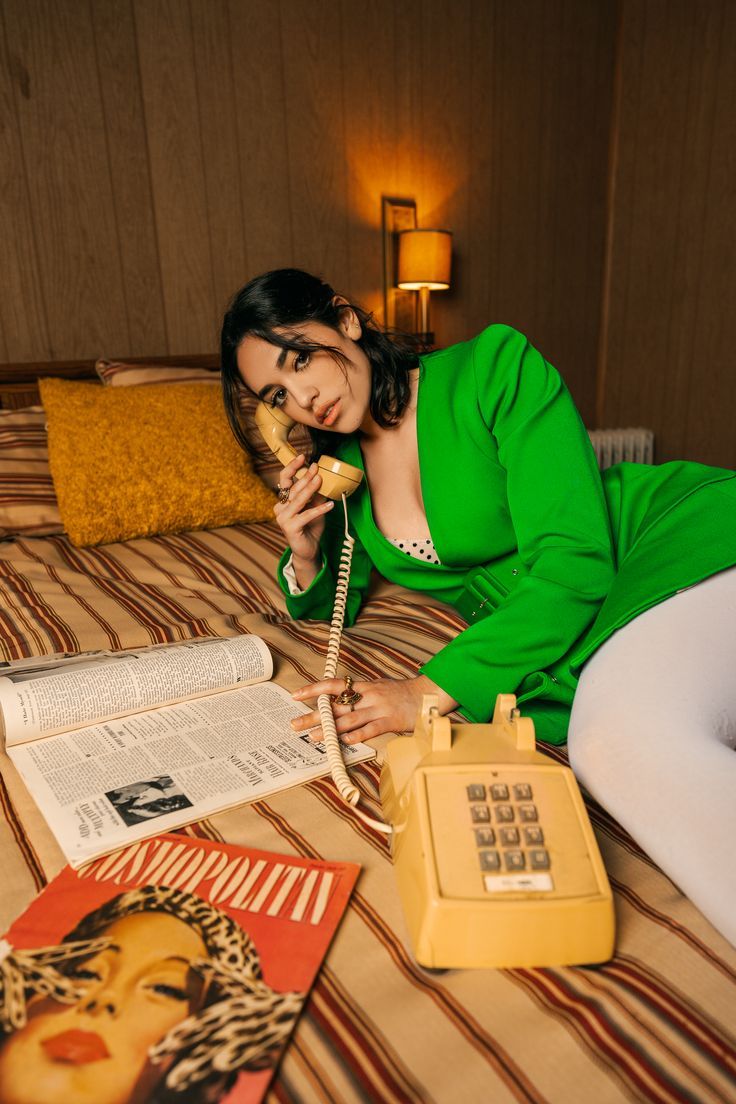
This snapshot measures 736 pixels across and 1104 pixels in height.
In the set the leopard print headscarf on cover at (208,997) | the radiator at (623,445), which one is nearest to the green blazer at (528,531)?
the leopard print headscarf on cover at (208,997)

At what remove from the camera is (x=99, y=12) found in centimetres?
220

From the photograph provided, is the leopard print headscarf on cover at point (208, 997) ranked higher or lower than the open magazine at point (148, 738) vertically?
higher

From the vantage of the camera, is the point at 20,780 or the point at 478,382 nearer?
the point at 20,780

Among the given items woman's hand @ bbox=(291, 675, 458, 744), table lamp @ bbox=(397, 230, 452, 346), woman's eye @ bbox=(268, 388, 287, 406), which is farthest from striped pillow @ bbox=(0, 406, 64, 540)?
table lamp @ bbox=(397, 230, 452, 346)

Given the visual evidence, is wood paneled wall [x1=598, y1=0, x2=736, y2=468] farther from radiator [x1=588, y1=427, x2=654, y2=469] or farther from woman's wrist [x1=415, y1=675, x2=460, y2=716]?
woman's wrist [x1=415, y1=675, x2=460, y2=716]

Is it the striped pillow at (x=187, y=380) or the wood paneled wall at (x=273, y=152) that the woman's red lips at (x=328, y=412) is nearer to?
the striped pillow at (x=187, y=380)

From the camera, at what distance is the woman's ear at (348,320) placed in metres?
1.26

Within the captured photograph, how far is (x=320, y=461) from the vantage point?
1.27m

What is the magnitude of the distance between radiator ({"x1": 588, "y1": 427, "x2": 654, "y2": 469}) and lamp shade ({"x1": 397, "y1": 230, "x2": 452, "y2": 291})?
1.07m

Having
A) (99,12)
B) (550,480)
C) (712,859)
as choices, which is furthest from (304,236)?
(712,859)

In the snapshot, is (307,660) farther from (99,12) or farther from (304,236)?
(99,12)

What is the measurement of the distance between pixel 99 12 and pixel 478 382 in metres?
→ 1.98

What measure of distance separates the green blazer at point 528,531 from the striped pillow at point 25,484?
0.77 m

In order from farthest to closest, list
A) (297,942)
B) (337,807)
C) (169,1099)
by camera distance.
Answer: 1. (337,807)
2. (297,942)
3. (169,1099)
